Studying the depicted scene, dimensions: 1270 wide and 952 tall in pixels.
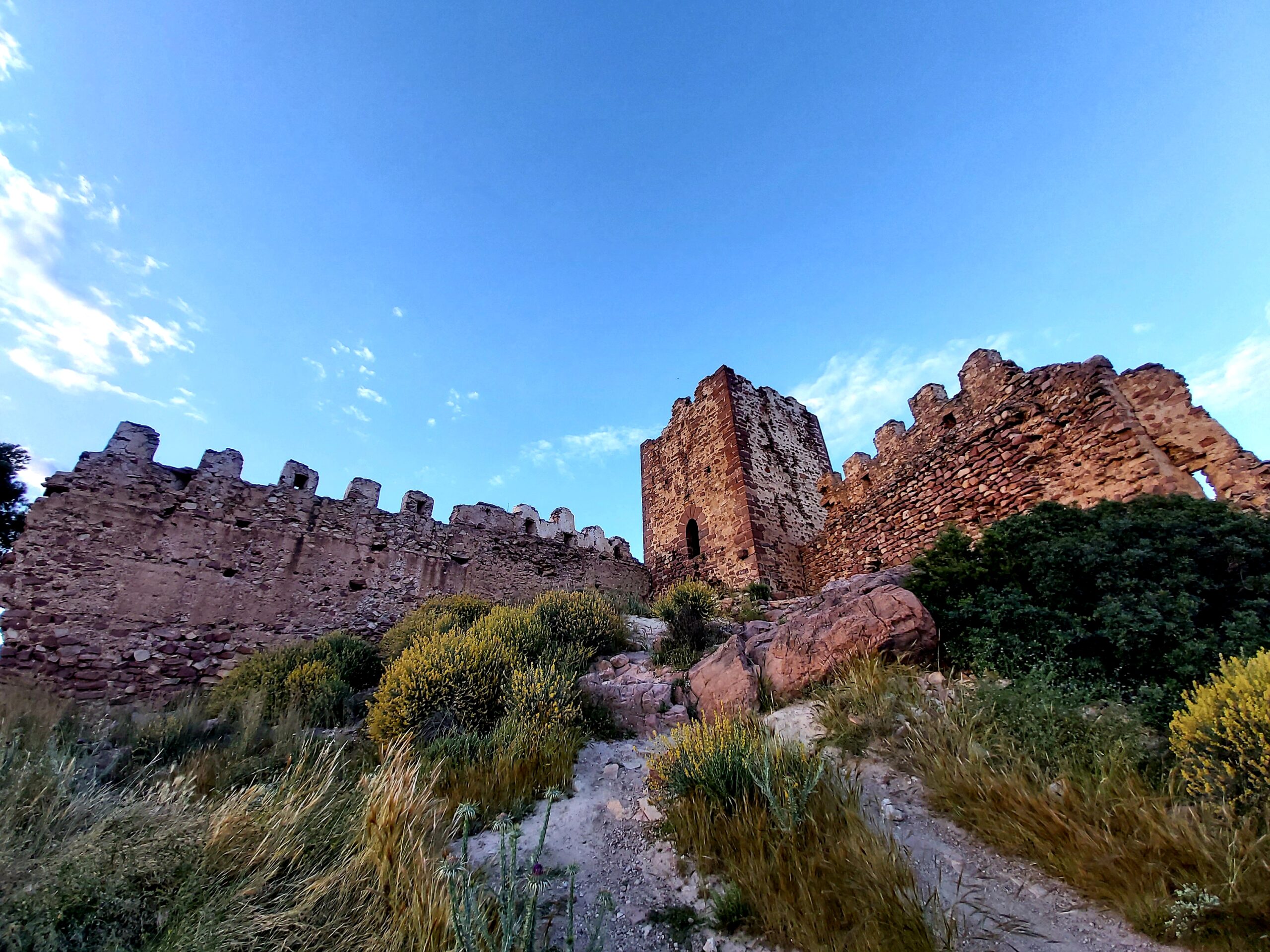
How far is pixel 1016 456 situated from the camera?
713cm

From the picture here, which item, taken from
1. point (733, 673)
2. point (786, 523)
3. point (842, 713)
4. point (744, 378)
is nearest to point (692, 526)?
point (786, 523)

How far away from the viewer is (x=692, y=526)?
46.2ft

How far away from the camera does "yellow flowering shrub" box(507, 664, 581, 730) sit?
16.8ft

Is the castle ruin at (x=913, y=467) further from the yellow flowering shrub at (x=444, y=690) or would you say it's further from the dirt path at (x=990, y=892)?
the yellow flowering shrub at (x=444, y=690)

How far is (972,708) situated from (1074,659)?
100cm

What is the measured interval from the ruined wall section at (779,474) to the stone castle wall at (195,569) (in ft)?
20.7

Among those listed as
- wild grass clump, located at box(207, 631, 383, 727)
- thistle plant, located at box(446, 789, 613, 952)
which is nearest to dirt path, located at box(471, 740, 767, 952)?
thistle plant, located at box(446, 789, 613, 952)

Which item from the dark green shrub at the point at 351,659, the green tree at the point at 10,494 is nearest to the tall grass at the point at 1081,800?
the dark green shrub at the point at 351,659

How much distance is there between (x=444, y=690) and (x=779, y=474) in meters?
10.5

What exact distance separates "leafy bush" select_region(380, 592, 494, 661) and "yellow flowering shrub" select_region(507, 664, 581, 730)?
7.15 feet

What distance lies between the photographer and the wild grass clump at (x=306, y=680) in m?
6.45

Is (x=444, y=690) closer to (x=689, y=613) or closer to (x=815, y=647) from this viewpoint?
(x=689, y=613)

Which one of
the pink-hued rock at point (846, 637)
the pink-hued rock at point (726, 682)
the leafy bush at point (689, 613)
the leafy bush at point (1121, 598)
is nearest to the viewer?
the leafy bush at point (1121, 598)

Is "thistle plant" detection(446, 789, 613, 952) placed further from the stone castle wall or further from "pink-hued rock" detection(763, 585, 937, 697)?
the stone castle wall
